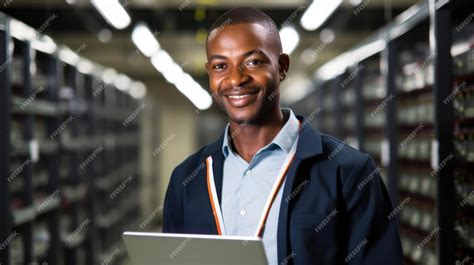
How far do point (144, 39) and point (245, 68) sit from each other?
7.45 metres

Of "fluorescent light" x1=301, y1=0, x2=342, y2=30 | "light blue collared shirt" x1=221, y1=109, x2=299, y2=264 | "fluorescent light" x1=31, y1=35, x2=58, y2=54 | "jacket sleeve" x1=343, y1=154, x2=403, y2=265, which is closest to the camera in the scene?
"jacket sleeve" x1=343, y1=154, x2=403, y2=265

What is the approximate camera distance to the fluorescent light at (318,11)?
606 cm

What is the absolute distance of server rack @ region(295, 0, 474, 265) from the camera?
3.33m

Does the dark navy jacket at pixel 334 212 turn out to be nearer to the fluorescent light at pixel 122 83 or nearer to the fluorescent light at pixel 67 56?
the fluorescent light at pixel 67 56

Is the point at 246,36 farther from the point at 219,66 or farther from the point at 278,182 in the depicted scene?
the point at 278,182

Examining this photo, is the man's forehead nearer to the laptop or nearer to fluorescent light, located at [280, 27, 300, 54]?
the laptop

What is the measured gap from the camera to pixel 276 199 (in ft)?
5.82

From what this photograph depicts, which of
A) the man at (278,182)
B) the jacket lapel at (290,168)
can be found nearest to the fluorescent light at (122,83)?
the jacket lapel at (290,168)

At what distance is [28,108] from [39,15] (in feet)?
15.9

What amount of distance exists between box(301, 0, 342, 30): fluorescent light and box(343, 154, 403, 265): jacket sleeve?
4471 millimetres

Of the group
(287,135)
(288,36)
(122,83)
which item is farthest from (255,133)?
(122,83)

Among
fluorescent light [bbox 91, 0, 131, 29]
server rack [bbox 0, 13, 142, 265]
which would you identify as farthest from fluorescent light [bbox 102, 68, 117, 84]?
fluorescent light [bbox 91, 0, 131, 29]

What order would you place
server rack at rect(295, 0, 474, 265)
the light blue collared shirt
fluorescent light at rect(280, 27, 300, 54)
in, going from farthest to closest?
fluorescent light at rect(280, 27, 300, 54), server rack at rect(295, 0, 474, 265), the light blue collared shirt

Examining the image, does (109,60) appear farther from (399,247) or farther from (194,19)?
(399,247)
